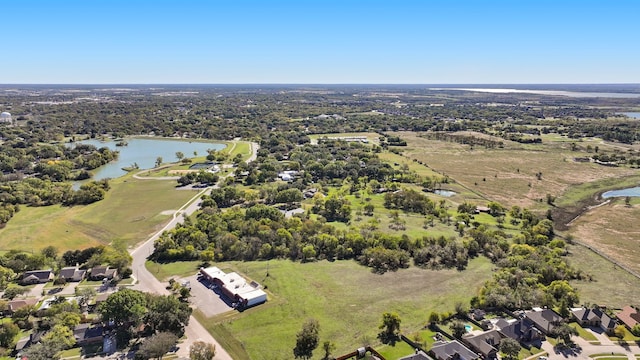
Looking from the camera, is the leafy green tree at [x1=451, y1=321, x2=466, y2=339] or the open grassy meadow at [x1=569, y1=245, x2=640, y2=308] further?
the open grassy meadow at [x1=569, y1=245, x2=640, y2=308]

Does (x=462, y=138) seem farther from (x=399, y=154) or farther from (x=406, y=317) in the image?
(x=406, y=317)

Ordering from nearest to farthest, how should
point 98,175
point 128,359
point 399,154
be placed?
point 128,359, point 98,175, point 399,154

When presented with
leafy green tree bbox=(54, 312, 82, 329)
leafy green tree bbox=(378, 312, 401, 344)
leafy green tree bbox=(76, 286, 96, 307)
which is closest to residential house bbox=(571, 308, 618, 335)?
leafy green tree bbox=(378, 312, 401, 344)

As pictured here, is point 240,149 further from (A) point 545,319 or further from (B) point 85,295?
(A) point 545,319

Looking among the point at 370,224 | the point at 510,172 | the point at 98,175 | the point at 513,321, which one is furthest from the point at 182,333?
the point at 510,172

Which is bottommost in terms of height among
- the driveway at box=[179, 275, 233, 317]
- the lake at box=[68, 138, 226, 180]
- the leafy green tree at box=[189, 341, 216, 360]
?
the lake at box=[68, 138, 226, 180]

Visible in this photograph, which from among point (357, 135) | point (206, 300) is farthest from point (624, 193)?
point (357, 135)

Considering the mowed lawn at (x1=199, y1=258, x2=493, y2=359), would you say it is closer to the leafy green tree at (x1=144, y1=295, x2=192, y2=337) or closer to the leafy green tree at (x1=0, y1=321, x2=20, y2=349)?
the leafy green tree at (x1=144, y1=295, x2=192, y2=337)
